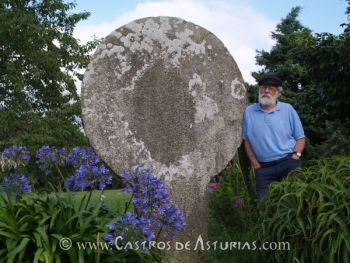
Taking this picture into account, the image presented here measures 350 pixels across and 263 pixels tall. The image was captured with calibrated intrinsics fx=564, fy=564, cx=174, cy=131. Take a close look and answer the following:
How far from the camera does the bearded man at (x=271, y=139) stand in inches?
185

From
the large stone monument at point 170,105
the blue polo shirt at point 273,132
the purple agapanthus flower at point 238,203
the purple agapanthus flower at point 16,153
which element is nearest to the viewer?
the purple agapanthus flower at point 16,153

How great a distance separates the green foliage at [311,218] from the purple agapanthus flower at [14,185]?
157 cm

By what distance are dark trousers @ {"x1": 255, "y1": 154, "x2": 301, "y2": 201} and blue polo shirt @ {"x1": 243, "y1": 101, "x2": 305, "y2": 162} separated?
0.15ft

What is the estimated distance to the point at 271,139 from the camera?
15.5ft

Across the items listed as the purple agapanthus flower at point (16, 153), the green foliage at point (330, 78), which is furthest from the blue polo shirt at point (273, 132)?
the green foliage at point (330, 78)

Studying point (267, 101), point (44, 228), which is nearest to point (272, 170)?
point (267, 101)

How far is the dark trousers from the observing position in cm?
468

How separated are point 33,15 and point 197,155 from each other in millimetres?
15665

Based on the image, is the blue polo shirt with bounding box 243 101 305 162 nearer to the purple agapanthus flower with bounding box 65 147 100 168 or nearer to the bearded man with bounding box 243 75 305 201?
the bearded man with bounding box 243 75 305 201

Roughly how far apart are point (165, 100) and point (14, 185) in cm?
A: 168

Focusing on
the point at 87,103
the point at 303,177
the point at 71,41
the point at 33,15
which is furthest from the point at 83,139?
the point at 303,177

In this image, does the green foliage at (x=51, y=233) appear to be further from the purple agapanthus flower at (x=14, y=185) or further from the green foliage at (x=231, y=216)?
the green foliage at (x=231, y=216)

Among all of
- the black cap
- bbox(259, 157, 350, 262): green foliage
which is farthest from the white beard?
bbox(259, 157, 350, 262): green foliage

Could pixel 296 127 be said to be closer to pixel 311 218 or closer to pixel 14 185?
pixel 311 218
